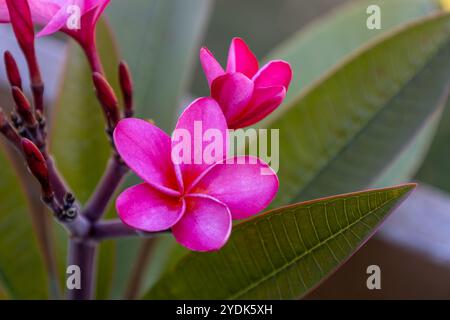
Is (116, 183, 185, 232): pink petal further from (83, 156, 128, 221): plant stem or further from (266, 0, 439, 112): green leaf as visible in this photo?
(266, 0, 439, 112): green leaf

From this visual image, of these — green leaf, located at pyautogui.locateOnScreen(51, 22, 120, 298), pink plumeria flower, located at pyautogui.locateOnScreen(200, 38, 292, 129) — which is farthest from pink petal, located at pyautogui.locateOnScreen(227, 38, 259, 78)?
green leaf, located at pyautogui.locateOnScreen(51, 22, 120, 298)

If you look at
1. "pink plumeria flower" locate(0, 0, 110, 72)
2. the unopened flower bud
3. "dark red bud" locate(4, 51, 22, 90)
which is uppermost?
"pink plumeria flower" locate(0, 0, 110, 72)

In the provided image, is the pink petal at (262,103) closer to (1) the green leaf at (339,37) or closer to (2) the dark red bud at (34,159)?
(2) the dark red bud at (34,159)

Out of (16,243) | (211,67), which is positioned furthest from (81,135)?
(211,67)

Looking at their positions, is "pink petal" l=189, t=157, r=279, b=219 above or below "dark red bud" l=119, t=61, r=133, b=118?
below

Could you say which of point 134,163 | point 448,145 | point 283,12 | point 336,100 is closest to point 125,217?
point 134,163

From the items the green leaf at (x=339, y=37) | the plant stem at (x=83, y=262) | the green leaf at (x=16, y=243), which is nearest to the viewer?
the plant stem at (x=83, y=262)

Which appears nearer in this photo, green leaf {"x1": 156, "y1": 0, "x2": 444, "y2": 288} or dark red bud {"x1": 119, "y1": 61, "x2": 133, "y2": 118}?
dark red bud {"x1": 119, "y1": 61, "x2": 133, "y2": 118}

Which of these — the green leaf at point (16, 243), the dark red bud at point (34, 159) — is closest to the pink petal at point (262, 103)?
the dark red bud at point (34, 159)

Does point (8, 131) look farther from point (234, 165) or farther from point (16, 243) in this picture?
point (16, 243)
